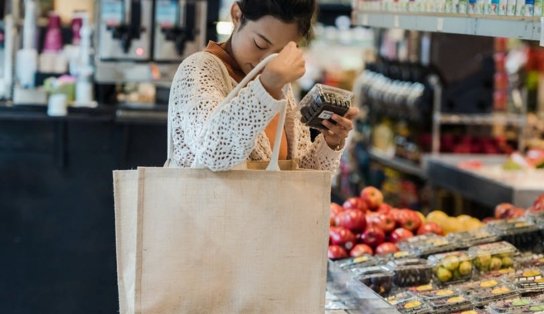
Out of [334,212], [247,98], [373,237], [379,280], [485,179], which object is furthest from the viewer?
[485,179]

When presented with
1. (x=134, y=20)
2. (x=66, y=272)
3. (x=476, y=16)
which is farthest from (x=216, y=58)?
(x=134, y=20)

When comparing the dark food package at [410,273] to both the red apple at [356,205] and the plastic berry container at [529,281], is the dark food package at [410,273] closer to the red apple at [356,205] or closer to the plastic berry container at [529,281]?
the plastic berry container at [529,281]

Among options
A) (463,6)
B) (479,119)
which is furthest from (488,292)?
(479,119)

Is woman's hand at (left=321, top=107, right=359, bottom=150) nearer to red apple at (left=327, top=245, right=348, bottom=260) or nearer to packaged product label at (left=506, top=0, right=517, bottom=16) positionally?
packaged product label at (left=506, top=0, right=517, bottom=16)

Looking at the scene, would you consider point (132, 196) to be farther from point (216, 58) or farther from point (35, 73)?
point (35, 73)

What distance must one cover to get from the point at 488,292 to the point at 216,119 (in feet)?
4.28

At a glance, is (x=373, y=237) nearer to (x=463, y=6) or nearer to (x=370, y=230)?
(x=370, y=230)

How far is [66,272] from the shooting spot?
6.47 m

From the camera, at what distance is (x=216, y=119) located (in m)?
2.67

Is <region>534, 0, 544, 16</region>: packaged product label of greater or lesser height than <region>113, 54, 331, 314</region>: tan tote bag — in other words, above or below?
above

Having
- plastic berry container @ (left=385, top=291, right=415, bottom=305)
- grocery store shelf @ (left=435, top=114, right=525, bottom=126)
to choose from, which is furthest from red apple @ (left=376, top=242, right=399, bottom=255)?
grocery store shelf @ (left=435, top=114, right=525, bottom=126)

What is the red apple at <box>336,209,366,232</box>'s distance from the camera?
438cm

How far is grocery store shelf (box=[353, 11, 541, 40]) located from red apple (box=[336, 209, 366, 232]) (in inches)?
31.9

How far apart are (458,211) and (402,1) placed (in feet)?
13.9
